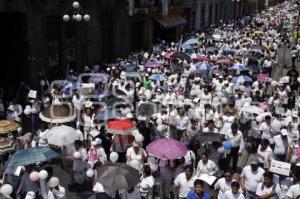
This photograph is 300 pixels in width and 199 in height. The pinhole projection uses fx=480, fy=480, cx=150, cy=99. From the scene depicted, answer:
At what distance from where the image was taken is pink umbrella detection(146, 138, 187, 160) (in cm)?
967

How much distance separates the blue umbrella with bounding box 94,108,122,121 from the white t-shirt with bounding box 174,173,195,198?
3594 mm

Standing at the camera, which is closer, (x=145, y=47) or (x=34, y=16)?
(x=34, y=16)

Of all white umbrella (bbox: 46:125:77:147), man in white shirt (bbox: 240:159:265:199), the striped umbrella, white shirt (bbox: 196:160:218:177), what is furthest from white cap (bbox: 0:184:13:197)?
man in white shirt (bbox: 240:159:265:199)

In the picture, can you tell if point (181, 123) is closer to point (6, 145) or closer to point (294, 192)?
point (6, 145)

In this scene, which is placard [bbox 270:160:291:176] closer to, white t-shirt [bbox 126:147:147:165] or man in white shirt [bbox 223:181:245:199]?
man in white shirt [bbox 223:181:245:199]

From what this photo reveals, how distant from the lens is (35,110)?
14.8 metres

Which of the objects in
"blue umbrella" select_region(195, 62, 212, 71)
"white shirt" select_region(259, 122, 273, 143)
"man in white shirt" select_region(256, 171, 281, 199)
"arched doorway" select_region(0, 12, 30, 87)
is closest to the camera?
"man in white shirt" select_region(256, 171, 281, 199)

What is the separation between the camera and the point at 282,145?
36.3ft

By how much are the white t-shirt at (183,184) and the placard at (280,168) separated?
5.25ft

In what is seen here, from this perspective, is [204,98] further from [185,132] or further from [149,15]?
[149,15]

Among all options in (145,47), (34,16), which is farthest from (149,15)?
(34,16)

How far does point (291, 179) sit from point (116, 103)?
19.9 feet

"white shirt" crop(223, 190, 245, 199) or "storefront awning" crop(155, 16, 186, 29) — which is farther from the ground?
"storefront awning" crop(155, 16, 186, 29)

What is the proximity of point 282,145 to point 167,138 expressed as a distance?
2.83 m
